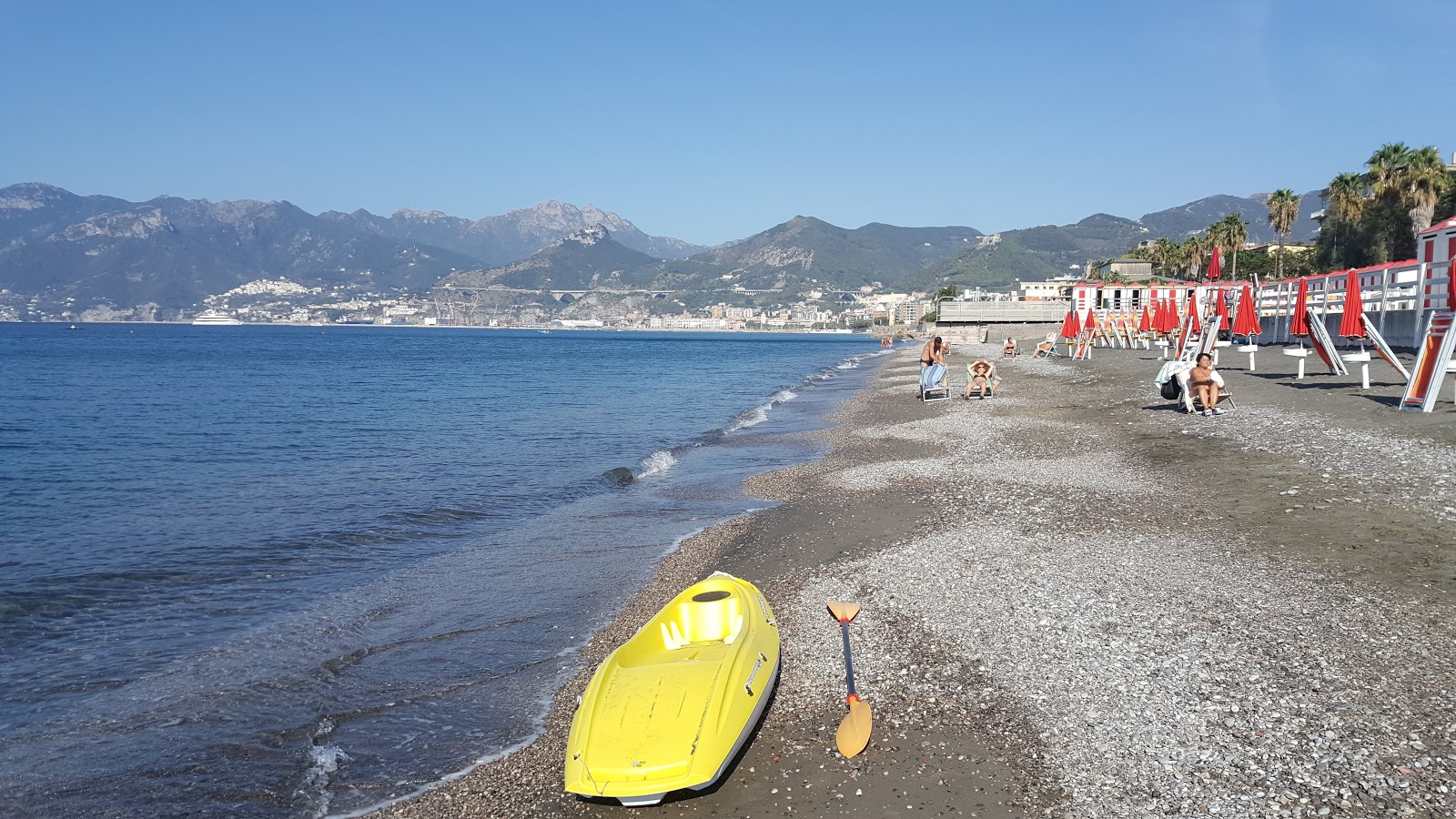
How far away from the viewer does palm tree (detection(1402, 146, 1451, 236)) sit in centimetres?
4769

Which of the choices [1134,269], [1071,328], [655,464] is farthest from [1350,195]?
[655,464]

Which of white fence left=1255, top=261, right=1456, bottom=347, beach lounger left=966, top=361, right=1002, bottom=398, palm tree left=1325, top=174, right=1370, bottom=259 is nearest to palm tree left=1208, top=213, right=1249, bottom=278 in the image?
A: palm tree left=1325, top=174, right=1370, bottom=259

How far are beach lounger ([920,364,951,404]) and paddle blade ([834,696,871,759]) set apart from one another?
2457cm

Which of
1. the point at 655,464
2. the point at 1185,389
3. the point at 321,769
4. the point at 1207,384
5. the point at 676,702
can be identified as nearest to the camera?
the point at 676,702

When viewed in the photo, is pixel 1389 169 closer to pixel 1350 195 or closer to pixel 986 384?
pixel 1350 195

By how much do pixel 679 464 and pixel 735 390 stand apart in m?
26.4

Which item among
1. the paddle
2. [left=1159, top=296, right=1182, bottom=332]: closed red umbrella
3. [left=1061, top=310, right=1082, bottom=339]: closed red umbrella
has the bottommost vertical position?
the paddle

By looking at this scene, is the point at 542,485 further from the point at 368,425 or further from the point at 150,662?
the point at 368,425

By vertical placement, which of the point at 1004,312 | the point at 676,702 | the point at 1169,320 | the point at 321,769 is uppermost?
the point at 1169,320

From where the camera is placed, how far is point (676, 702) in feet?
19.6

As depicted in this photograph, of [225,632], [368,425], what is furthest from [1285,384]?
[368,425]

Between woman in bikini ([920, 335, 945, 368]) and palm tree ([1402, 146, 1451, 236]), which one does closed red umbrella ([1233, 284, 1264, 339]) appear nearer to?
woman in bikini ([920, 335, 945, 368])

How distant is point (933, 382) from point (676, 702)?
1012 inches

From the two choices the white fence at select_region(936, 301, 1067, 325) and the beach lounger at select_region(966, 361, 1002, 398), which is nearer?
the beach lounger at select_region(966, 361, 1002, 398)
